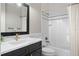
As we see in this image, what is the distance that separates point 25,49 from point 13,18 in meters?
0.66

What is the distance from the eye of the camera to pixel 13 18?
1911mm

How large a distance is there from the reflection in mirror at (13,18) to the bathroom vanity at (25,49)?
39 cm

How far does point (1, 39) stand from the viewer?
1.61 m

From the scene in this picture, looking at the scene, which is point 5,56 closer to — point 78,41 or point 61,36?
point 61,36

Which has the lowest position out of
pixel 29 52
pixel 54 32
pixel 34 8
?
pixel 29 52

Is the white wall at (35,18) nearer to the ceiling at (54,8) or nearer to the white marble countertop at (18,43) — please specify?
the ceiling at (54,8)

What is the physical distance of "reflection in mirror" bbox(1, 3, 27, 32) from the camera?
1.76m

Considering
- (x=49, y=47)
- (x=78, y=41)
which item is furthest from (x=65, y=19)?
(x=49, y=47)

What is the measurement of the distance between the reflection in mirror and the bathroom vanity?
390 millimetres

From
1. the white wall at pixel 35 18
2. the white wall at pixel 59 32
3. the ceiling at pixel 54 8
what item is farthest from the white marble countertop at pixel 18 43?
the ceiling at pixel 54 8

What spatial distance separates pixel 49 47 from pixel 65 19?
0.63m

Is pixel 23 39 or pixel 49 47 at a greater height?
pixel 23 39

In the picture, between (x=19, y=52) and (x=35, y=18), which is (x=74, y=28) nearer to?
(x=35, y=18)

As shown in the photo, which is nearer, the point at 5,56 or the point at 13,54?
the point at 5,56
